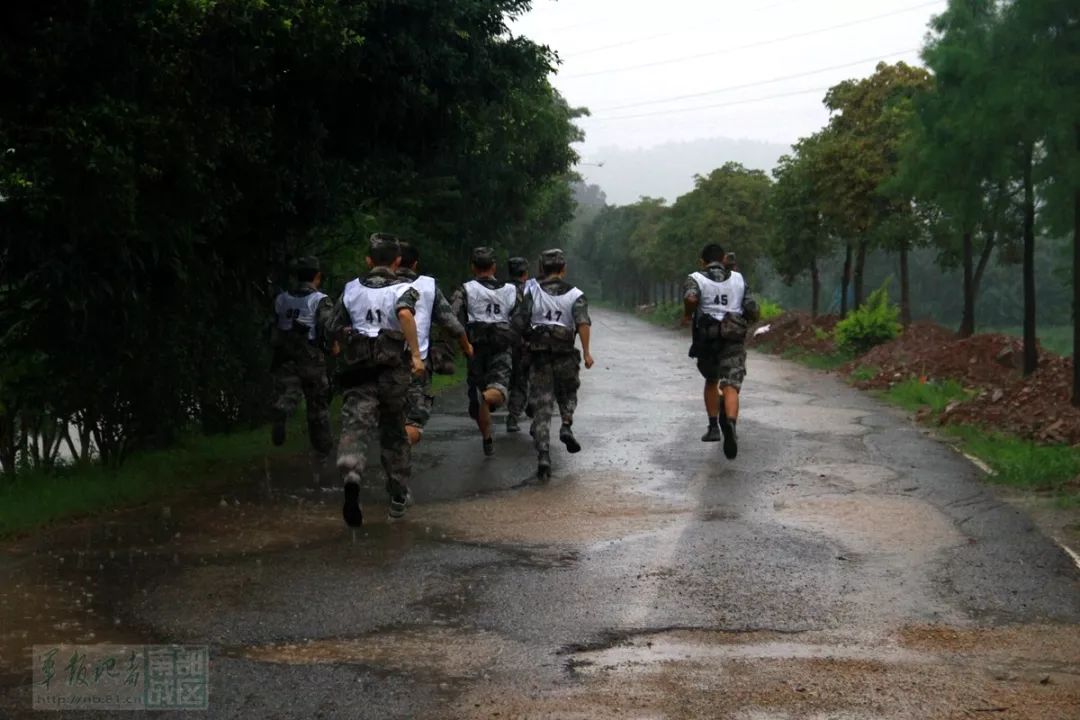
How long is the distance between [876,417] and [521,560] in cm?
961

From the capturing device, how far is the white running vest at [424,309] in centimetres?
862

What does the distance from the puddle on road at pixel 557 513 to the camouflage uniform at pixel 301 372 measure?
2406mm

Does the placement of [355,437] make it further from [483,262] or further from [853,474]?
[853,474]

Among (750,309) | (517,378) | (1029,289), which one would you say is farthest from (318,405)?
(1029,289)

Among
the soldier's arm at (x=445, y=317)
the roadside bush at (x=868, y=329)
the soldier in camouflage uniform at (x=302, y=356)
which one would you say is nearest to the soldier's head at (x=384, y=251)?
the soldier's arm at (x=445, y=317)

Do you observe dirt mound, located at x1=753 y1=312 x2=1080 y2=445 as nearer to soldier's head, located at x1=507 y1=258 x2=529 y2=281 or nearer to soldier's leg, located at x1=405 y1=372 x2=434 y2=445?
soldier's head, located at x1=507 y1=258 x2=529 y2=281

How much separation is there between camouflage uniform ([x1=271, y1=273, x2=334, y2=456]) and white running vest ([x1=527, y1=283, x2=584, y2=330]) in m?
1.95

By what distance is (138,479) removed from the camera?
32.1 feet

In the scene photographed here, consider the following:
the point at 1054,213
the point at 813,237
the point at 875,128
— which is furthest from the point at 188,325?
the point at 813,237

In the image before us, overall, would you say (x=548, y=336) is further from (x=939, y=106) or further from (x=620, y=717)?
(x=939, y=106)

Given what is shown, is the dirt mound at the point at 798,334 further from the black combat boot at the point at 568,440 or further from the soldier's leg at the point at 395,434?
the soldier's leg at the point at 395,434

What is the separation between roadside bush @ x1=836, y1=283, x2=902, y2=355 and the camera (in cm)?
2806

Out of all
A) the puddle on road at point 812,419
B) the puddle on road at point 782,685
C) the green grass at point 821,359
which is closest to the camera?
the puddle on road at point 782,685

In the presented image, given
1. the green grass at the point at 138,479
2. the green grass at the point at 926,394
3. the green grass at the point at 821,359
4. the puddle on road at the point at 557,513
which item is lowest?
the green grass at the point at 821,359
